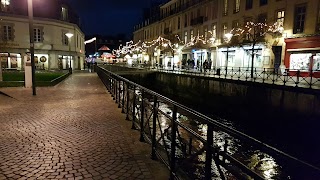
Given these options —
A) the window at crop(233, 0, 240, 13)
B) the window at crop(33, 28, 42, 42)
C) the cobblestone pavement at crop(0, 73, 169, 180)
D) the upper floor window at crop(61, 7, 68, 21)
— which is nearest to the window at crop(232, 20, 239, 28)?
the window at crop(233, 0, 240, 13)

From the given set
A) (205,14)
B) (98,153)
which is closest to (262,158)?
(98,153)

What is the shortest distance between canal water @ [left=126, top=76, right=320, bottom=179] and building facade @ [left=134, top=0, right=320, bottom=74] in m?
4.54

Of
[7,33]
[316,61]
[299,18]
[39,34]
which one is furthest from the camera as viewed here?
[39,34]

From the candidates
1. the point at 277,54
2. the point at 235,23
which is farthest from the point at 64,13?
the point at 277,54

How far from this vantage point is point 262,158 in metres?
9.84

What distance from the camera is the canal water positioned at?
10438 millimetres

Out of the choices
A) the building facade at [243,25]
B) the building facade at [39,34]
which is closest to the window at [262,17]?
the building facade at [243,25]

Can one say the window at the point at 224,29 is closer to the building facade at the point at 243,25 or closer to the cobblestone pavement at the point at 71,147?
the building facade at the point at 243,25

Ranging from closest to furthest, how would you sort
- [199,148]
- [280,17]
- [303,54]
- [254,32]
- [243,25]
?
[199,148] < [303,54] < [254,32] < [280,17] < [243,25]

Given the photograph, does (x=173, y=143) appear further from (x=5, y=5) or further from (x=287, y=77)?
(x=5, y=5)

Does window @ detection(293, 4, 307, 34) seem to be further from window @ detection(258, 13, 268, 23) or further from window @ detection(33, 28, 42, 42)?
window @ detection(33, 28, 42, 42)

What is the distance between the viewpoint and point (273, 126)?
631 inches

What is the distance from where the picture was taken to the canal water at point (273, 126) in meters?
10.4

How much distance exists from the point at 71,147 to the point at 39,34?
37.1 m
